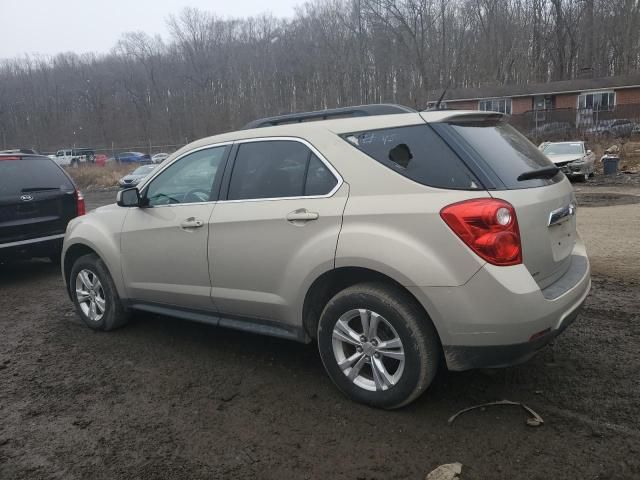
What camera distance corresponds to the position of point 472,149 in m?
3.14

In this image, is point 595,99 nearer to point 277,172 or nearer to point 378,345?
point 277,172

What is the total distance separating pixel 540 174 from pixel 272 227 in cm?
178

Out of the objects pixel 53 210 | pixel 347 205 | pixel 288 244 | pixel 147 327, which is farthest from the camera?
pixel 53 210

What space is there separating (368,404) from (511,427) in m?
0.86

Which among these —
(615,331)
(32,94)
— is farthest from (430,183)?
(32,94)

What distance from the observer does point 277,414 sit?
11.1 ft

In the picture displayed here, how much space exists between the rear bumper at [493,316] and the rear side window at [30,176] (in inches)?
242

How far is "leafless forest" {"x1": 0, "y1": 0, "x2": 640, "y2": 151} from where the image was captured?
59438 millimetres

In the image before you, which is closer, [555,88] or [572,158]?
[572,158]

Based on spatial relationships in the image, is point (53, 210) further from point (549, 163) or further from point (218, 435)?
point (549, 163)

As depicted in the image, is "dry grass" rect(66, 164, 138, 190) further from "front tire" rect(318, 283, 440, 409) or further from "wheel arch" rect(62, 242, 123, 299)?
"front tire" rect(318, 283, 440, 409)

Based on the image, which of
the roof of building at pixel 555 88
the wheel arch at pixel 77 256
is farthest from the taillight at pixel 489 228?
the roof of building at pixel 555 88

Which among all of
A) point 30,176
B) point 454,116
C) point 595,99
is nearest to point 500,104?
point 595,99

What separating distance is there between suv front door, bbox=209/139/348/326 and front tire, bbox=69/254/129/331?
1.46 metres
